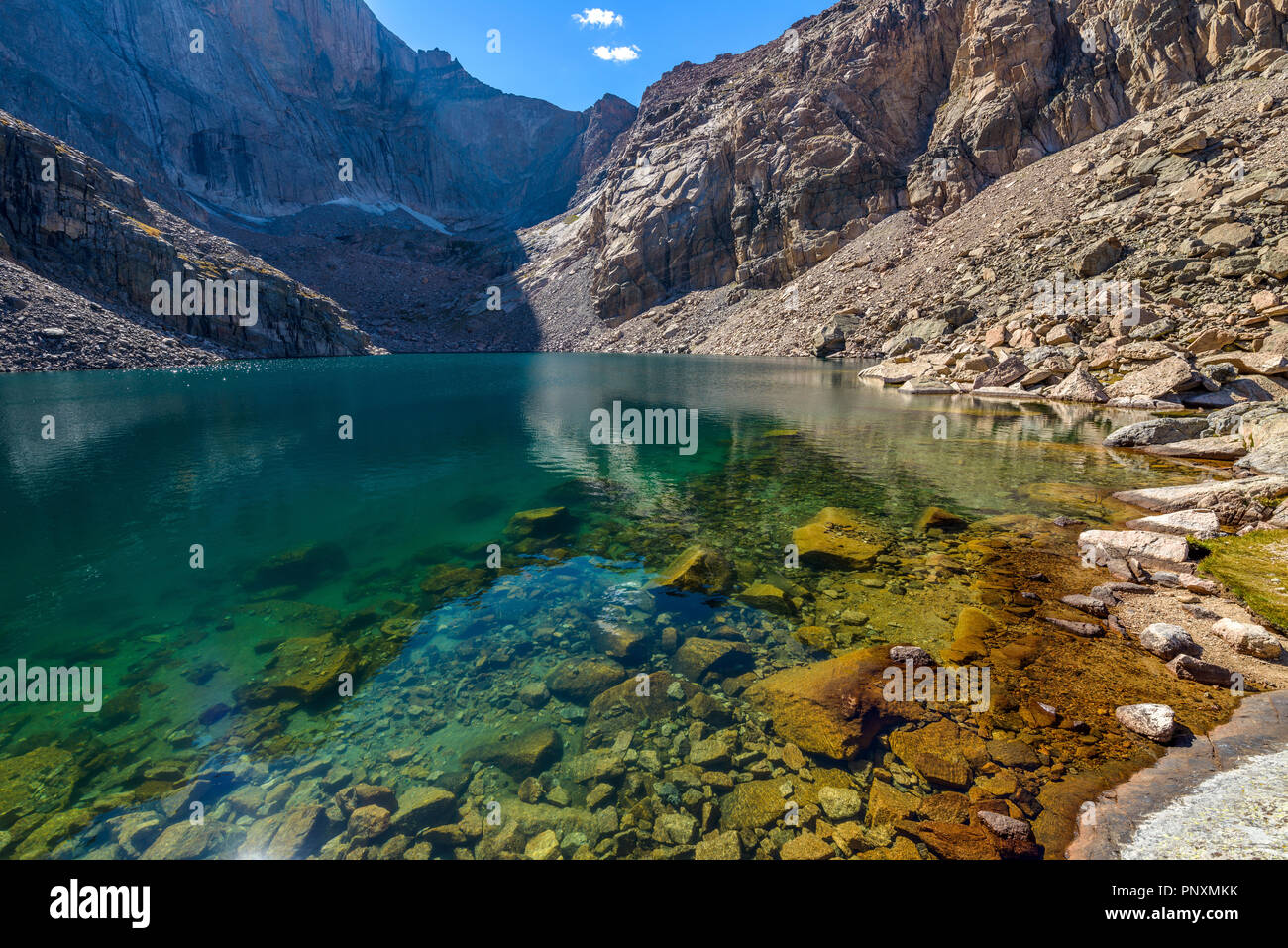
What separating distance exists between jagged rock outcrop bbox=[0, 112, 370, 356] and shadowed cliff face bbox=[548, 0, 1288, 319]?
66455 millimetres

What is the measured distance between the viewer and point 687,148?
428 ft

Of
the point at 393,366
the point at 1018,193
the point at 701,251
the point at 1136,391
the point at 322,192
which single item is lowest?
the point at 1136,391

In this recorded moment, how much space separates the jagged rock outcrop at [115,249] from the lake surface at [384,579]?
56.5 m

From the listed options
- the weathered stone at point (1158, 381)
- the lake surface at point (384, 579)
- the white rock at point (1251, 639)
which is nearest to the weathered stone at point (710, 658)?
the lake surface at point (384, 579)

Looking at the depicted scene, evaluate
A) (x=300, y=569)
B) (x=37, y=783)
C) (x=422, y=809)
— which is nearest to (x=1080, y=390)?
(x=422, y=809)

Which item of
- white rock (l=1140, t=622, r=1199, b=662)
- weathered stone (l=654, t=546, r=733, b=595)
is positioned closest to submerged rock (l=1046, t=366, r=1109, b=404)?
white rock (l=1140, t=622, r=1199, b=662)

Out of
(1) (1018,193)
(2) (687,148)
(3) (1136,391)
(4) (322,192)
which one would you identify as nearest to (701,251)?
(2) (687,148)

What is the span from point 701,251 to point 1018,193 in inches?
2347

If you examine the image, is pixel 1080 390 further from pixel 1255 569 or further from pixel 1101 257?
pixel 1255 569

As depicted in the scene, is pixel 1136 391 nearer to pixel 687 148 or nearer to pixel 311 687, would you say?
pixel 311 687

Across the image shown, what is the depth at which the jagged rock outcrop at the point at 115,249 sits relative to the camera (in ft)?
225

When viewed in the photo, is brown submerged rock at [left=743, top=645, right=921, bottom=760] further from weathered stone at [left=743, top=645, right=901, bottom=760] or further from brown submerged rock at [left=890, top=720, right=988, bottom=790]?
brown submerged rock at [left=890, top=720, right=988, bottom=790]

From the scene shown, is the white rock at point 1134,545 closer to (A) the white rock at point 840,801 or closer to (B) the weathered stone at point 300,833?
(A) the white rock at point 840,801

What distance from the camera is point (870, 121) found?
10300 centimetres
